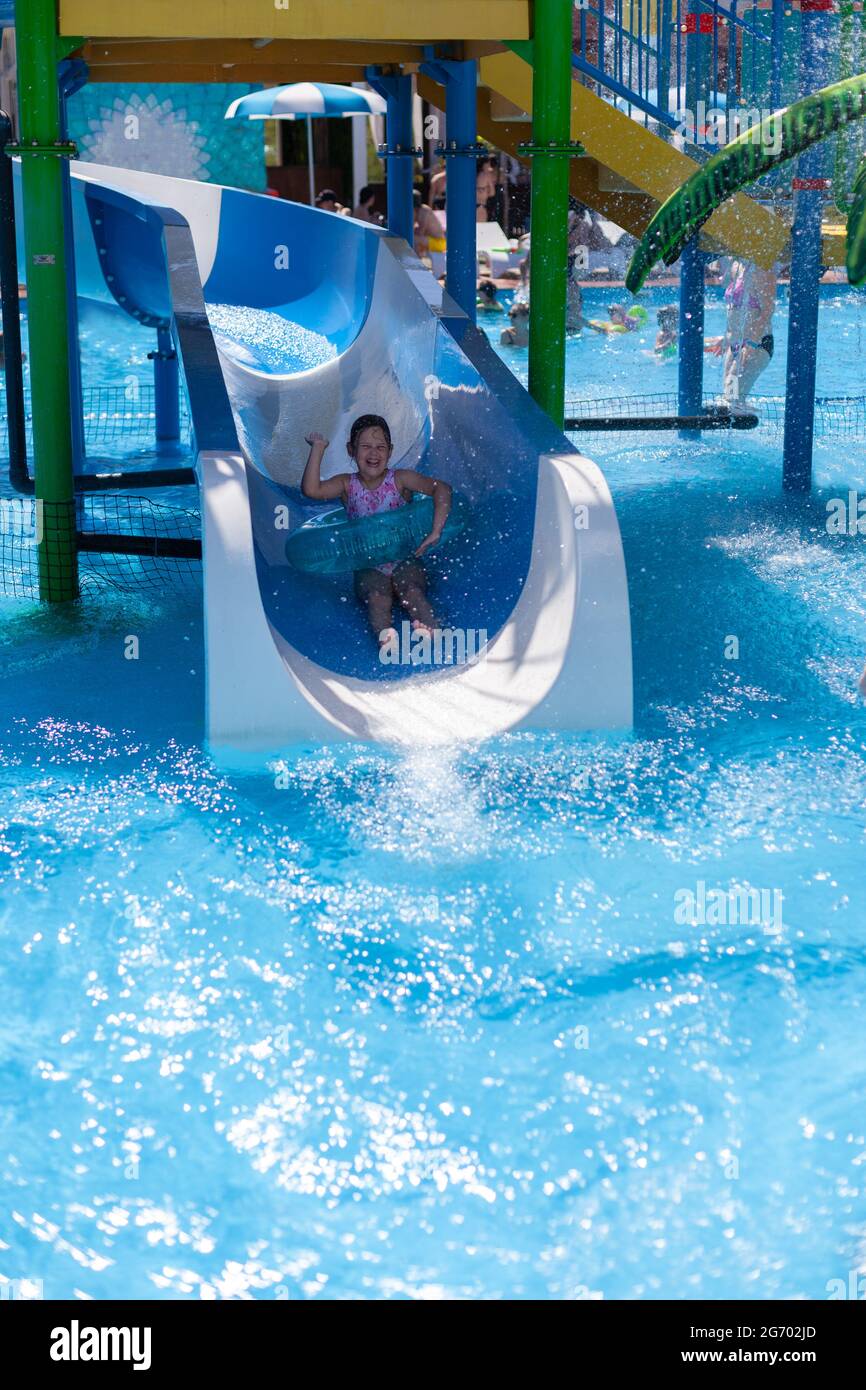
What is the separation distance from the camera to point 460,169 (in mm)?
7066

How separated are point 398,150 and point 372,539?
3.69m

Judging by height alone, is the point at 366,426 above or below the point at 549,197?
below

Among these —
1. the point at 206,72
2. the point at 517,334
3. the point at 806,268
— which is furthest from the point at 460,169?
the point at 517,334

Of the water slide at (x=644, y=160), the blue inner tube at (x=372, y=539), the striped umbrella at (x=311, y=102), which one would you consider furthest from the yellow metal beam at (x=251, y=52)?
the striped umbrella at (x=311, y=102)

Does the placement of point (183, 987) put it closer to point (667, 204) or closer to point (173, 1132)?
point (173, 1132)

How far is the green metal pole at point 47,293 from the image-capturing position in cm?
504

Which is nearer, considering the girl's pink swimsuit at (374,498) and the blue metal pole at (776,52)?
the girl's pink swimsuit at (374,498)

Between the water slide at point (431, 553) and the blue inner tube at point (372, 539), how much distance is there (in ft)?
0.18

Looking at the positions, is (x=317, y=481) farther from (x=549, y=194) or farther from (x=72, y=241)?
(x=72, y=241)

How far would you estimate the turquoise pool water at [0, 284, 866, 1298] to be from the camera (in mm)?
2621
